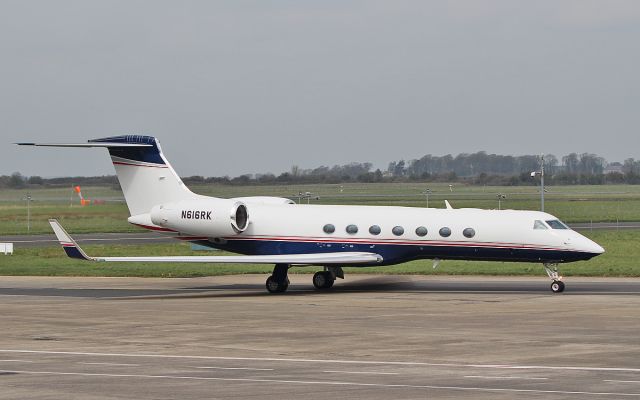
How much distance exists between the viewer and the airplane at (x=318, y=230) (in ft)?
114

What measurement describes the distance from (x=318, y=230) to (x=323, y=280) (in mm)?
1830

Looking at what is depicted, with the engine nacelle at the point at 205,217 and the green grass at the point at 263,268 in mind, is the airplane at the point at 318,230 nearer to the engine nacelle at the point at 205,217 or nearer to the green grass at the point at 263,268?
the engine nacelle at the point at 205,217

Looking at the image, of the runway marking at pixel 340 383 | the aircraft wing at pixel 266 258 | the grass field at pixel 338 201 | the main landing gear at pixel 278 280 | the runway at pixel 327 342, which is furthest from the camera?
the grass field at pixel 338 201

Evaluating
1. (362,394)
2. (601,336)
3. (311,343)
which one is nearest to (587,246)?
(601,336)

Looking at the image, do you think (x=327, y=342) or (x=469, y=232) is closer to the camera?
(x=327, y=342)

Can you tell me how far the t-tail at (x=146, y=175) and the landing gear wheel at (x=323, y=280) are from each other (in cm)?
497

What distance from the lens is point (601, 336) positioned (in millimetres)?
23188

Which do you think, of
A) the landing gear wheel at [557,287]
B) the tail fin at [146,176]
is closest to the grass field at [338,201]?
the tail fin at [146,176]

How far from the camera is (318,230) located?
3653 cm

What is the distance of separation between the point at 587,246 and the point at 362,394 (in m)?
19.3

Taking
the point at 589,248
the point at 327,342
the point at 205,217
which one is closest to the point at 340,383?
the point at 327,342

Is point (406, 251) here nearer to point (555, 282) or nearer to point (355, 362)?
point (555, 282)

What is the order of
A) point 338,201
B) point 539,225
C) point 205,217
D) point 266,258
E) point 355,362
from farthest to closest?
point 338,201, point 205,217, point 266,258, point 539,225, point 355,362

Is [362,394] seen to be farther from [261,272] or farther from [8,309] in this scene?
[261,272]
